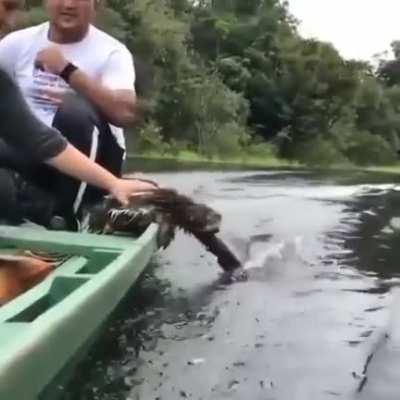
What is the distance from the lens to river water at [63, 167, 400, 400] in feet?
10.2

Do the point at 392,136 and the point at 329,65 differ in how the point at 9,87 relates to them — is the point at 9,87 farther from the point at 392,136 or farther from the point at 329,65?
the point at 392,136

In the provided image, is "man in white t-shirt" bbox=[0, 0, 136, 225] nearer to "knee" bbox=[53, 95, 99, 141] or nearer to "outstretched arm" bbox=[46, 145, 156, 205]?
"knee" bbox=[53, 95, 99, 141]

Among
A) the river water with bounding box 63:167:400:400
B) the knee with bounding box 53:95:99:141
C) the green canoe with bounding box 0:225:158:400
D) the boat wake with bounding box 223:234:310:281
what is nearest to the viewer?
the green canoe with bounding box 0:225:158:400

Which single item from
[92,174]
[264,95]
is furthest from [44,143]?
[264,95]

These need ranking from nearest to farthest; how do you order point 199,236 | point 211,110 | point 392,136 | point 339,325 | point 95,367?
1. point 95,367
2. point 339,325
3. point 199,236
4. point 211,110
5. point 392,136

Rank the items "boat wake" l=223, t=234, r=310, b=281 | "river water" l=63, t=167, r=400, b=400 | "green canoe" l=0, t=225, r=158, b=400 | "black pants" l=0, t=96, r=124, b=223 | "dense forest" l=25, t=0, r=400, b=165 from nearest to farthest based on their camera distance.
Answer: "green canoe" l=0, t=225, r=158, b=400, "river water" l=63, t=167, r=400, b=400, "black pants" l=0, t=96, r=124, b=223, "boat wake" l=223, t=234, r=310, b=281, "dense forest" l=25, t=0, r=400, b=165

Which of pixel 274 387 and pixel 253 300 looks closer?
pixel 274 387

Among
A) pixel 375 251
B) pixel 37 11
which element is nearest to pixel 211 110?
pixel 37 11

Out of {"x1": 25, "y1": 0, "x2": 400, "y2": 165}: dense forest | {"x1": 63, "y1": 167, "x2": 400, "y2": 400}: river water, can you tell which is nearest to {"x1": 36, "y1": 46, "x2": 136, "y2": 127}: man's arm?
{"x1": 63, "y1": 167, "x2": 400, "y2": 400}: river water

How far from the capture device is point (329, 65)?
44.2m

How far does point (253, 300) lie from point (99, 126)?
102cm

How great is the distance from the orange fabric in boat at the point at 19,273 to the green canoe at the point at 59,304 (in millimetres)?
82

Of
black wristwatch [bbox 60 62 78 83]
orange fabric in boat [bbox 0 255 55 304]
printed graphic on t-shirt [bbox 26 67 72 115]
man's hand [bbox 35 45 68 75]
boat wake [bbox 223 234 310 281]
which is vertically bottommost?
boat wake [bbox 223 234 310 281]

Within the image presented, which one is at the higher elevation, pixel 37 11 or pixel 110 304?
pixel 37 11
